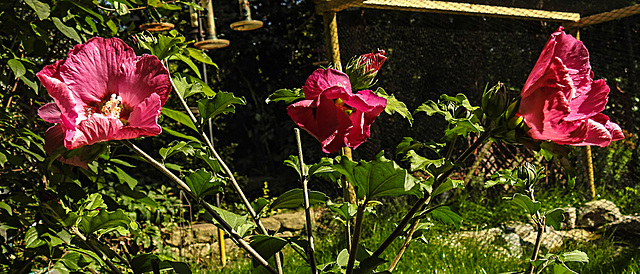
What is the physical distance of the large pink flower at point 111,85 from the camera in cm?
49

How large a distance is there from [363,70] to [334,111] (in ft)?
0.37

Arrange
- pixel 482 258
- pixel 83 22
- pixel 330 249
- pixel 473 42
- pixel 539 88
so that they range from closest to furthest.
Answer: pixel 539 88 < pixel 83 22 < pixel 482 258 < pixel 330 249 < pixel 473 42

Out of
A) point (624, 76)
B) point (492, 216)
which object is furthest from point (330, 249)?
point (624, 76)

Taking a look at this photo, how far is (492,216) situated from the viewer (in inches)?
173

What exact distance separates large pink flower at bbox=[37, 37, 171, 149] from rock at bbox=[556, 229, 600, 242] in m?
3.90

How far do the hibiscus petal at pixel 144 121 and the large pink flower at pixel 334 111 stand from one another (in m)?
0.12

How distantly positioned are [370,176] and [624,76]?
223 inches

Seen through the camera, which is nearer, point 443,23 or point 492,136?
point 492,136

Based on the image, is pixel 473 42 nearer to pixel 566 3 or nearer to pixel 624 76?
pixel 566 3

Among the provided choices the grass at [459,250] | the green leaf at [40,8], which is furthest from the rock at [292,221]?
the green leaf at [40,8]

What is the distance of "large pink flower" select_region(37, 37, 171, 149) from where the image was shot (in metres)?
0.49

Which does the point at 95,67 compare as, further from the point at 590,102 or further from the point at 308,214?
the point at 590,102

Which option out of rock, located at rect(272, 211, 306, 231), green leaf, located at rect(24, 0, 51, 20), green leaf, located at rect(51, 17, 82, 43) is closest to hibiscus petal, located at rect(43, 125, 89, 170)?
green leaf, located at rect(24, 0, 51, 20)

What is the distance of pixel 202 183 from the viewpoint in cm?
65
